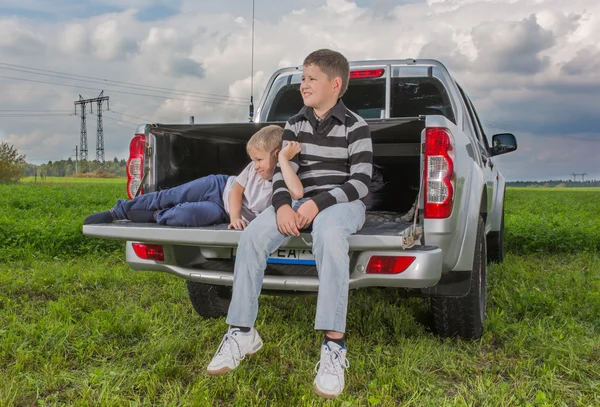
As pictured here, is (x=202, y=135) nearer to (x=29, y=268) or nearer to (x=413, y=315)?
(x=413, y=315)

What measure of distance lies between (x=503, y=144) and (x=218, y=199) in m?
3.19

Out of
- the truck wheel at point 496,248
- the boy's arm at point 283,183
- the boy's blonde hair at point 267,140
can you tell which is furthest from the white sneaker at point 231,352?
the truck wheel at point 496,248

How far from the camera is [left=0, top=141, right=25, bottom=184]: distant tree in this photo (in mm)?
53594

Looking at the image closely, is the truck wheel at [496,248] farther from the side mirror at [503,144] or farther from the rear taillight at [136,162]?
the rear taillight at [136,162]

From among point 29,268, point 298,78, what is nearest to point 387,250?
point 298,78

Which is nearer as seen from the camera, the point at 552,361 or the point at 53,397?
the point at 53,397

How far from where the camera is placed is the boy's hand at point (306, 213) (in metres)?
2.93

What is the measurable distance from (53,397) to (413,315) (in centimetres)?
251

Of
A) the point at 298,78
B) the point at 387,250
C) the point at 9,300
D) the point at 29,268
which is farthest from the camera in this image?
the point at 29,268

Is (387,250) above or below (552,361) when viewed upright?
above

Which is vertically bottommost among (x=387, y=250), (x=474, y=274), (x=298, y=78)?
(x=474, y=274)

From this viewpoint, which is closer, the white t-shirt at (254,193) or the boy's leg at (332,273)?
the boy's leg at (332,273)

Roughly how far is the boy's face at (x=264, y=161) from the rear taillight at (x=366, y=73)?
1.92m

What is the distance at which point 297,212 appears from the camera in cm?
294
